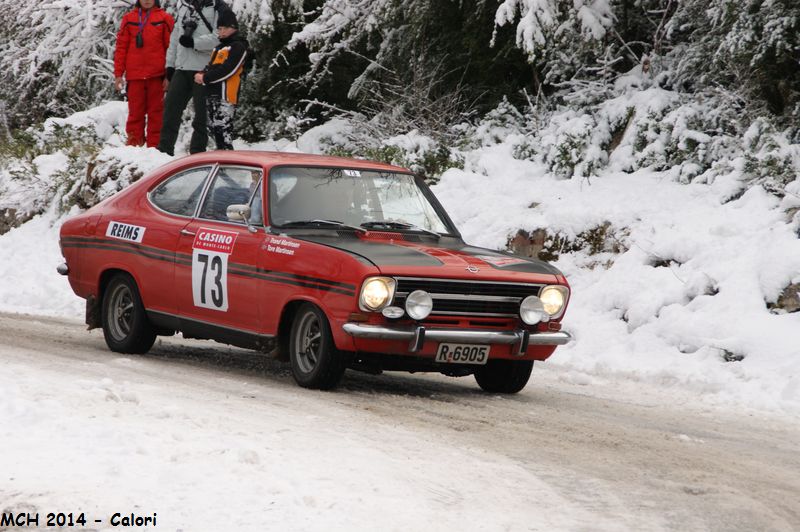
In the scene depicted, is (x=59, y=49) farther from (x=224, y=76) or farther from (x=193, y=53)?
(x=224, y=76)

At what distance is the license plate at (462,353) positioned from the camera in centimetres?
807

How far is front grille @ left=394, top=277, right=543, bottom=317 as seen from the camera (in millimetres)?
7984

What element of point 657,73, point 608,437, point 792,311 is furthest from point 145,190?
point 657,73

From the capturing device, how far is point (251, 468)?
559cm

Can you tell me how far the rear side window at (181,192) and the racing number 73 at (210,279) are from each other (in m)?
0.58

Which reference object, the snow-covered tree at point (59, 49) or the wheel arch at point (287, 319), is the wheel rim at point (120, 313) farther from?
the snow-covered tree at point (59, 49)

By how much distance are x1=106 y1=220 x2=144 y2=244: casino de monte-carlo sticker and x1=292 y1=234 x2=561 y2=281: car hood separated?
177 centimetres

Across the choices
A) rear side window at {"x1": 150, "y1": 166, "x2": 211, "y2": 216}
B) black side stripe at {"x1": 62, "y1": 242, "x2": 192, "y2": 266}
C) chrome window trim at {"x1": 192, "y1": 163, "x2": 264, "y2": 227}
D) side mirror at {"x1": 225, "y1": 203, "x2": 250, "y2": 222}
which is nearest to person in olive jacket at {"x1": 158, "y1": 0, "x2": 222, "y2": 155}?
black side stripe at {"x1": 62, "y1": 242, "x2": 192, "y2": 266}

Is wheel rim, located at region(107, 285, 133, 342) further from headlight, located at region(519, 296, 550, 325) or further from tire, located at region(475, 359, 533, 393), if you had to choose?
headlight, located at region(519, 296, 550, 325)

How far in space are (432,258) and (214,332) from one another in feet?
5.98

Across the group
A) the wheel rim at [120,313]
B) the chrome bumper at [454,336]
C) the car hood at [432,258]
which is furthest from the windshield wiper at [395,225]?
the wheel rim at [120,313]

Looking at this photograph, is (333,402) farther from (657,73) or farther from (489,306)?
(657,73)

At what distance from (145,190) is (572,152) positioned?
623 cm

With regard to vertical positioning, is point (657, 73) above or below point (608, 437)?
above
